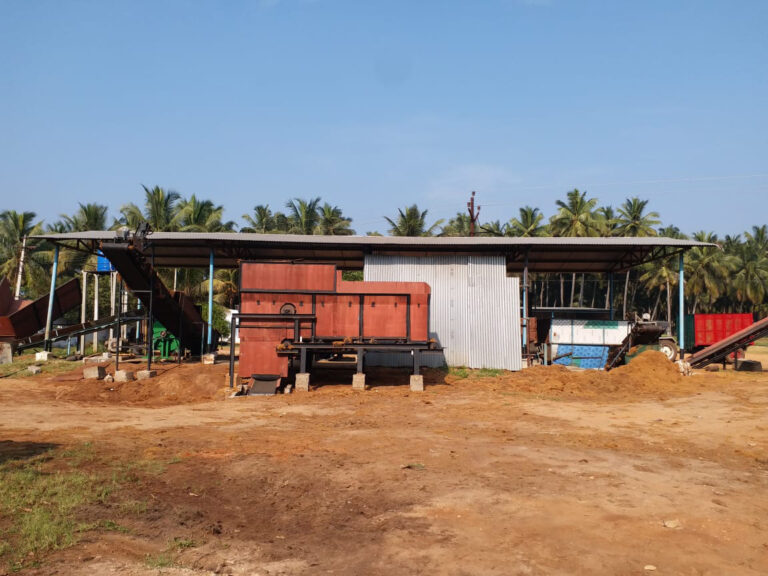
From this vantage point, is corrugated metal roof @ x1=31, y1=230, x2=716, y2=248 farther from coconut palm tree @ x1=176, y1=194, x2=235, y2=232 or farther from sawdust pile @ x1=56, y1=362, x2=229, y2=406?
coconut palm tree @ x1=176, y1=194, x2=235, y2=232

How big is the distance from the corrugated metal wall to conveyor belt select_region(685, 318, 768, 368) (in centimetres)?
755

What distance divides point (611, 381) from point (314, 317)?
10534 millimetres

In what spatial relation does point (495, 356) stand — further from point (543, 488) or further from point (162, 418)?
point (543, 488)

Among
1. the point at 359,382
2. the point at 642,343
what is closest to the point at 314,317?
the point at 359,382

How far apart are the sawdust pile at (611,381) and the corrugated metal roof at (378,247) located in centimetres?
535

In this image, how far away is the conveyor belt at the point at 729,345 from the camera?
72.9ft

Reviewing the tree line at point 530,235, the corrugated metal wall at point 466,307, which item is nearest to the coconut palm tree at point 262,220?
the tree line at point 530,235

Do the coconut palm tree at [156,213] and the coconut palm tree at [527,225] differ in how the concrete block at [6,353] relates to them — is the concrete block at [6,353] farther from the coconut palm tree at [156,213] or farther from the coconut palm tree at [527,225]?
the coconut palm tree at [527,225]

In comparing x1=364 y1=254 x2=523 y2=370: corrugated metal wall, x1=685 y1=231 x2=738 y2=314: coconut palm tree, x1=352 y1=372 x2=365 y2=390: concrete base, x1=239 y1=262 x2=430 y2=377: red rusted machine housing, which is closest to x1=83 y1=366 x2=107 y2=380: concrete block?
x1=239 y1=262 x2=430 y2=377: red rusted machine housing

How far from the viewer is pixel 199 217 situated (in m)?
46.8

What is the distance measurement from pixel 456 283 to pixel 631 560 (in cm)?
1859

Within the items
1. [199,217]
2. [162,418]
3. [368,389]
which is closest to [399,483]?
[162,418]

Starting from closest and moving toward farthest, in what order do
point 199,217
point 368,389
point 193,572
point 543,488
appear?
point 193,572 → point 543,488 → point 368,389 → point 199,217

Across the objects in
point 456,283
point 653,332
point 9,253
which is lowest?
point 653,332
